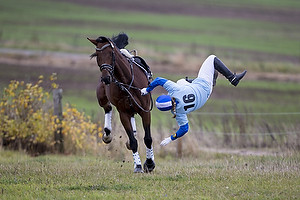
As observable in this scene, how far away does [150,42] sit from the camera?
40188 millimetres

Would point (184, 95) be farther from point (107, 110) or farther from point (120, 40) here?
point (107, 110)

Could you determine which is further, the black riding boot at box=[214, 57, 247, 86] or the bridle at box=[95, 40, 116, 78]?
the black riding boot at box=[214, 57, 247, 86]

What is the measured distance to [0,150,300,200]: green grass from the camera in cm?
781

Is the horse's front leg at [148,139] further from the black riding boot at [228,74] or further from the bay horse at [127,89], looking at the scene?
the black riding boot at [228,74]

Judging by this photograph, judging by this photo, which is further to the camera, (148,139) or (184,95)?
(148,139)

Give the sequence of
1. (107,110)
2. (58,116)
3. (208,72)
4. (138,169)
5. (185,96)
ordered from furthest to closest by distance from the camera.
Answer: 1. (58,116)
2. (107,110)
3. (138,169)
4. (208,72)
5. (185,96)

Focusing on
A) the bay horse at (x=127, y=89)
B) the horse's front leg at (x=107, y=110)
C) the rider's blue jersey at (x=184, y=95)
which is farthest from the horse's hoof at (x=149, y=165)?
the horse's front leg at (x=107, y=110)

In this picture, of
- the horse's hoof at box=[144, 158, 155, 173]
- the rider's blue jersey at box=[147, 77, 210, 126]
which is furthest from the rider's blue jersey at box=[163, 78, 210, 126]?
the horse's hoof at box=[144, 158, 155, 173]

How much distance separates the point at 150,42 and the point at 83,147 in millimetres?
27040

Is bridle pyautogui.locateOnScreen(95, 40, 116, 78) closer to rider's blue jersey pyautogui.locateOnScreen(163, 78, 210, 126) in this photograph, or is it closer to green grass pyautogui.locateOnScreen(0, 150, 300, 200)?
rider's blue jersey pyautogui.locateOnScreen(163, 78, 210, 126)

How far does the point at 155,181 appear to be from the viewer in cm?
890

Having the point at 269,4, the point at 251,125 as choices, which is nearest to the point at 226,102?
the point at 251,125

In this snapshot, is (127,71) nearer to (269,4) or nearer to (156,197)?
(156,197)

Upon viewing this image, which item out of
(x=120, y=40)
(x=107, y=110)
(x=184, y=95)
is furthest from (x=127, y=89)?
(x=107, y=110)
